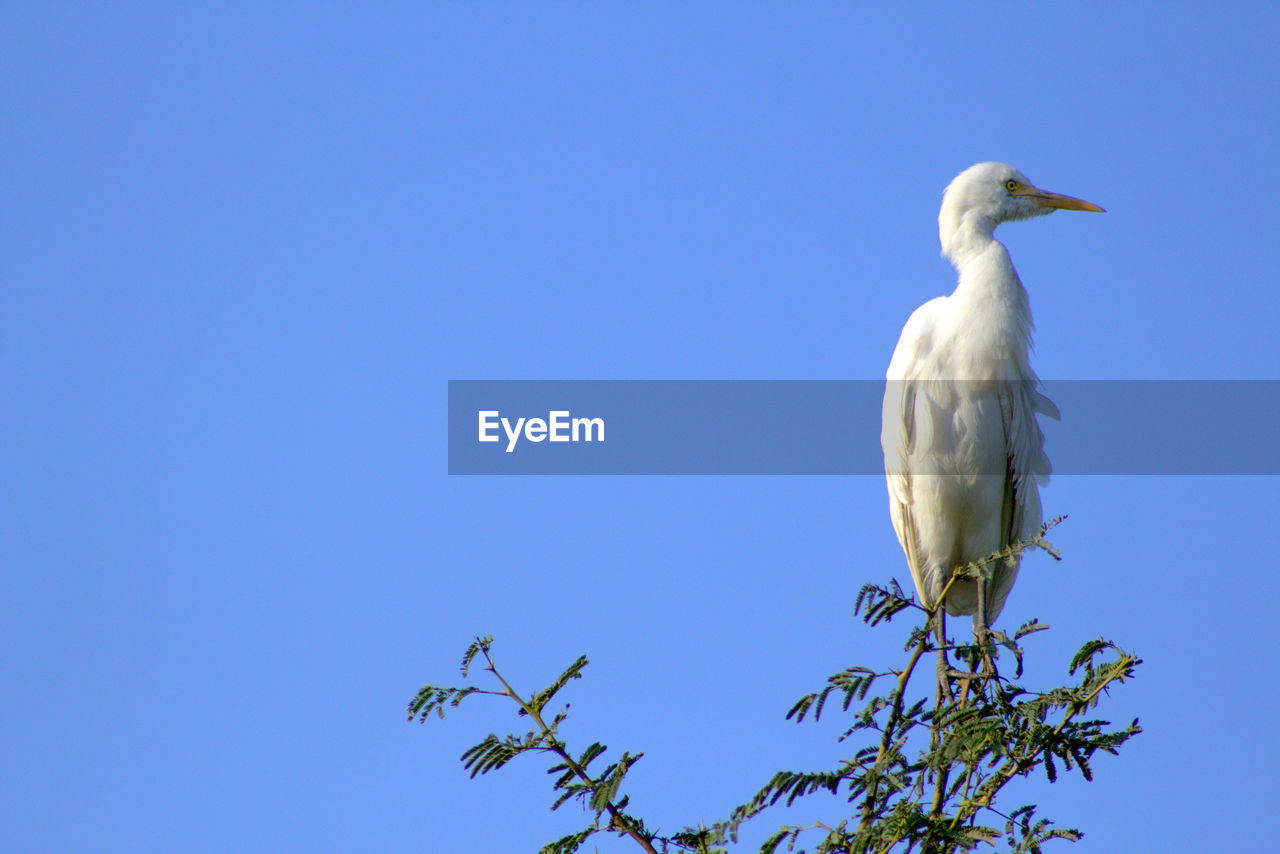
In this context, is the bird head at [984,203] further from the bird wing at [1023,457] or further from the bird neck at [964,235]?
the bird wing at [1023,457]

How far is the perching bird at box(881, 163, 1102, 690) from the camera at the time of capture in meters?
6.48

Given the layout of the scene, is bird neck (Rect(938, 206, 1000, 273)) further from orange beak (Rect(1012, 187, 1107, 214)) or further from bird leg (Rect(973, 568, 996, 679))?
bird leg (Rect(973, 568, 996, 679))

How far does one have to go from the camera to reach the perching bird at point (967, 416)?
6.48 metres

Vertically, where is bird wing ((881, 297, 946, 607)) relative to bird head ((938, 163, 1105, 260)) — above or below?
below

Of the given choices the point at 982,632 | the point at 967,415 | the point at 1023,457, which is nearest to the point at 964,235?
the point at 967,415

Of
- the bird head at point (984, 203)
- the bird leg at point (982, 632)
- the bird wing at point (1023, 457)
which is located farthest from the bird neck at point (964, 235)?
the bird leg at point (982, 632)

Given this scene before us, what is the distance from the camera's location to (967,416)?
21.3 ft

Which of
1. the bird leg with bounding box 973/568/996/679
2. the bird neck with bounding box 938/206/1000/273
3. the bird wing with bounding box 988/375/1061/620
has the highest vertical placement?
the bird neck with bounding box 938/206/1000/273

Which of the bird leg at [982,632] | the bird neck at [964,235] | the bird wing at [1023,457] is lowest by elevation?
the bird leg at [982,632]

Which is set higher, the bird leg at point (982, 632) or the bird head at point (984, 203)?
the bird head at point (984, 203)

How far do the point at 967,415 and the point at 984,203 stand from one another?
49.6 inches

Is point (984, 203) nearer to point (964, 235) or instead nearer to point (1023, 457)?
point (964, 235)

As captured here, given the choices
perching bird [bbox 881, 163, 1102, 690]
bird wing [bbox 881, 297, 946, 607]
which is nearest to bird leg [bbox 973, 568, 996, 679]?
perching bird [bbox 881, 163, 1102, 690]

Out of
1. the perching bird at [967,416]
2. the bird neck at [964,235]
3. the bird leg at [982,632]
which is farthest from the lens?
the bird neck at [964,235]
